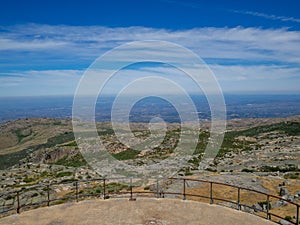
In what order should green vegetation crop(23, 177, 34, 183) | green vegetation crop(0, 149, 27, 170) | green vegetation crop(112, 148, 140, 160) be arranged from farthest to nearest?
green vegetation crop(0, 149, 27, 170), green vegetation crop(112, 148, 140, 160), green vegetation crop(23, 177, 34, 183)

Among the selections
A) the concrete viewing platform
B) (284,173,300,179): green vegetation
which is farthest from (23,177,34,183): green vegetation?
(284,173,300,179): green vegetation

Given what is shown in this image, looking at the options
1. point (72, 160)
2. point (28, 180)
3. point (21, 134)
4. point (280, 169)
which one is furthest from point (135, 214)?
point (21, 134)

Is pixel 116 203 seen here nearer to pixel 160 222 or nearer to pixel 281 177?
pixel 160 222

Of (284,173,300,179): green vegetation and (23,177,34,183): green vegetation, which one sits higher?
(284,173,300,179): green vegetation

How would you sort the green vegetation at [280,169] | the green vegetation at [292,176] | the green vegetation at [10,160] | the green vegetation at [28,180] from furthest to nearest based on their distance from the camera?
the green vegetation at [10,160]
the green vegetation at [28,180]
the green vegetation at [280,169]
the green vegetation at [292,176]

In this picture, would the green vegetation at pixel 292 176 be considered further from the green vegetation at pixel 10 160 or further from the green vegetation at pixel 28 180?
the green vegetation at pixel 10 160

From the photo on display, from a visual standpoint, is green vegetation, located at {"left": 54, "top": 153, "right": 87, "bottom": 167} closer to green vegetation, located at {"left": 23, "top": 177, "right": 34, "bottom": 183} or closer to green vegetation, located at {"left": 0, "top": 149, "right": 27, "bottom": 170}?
green vegetation, located at {"left": 23, "top": 177, "right": 34, "bottom": 183}

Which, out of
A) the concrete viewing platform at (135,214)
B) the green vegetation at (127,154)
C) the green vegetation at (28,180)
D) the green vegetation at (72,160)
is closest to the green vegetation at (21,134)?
the green vegetation at (72,160)

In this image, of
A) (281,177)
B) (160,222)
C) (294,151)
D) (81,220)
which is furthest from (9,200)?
(294,151)
